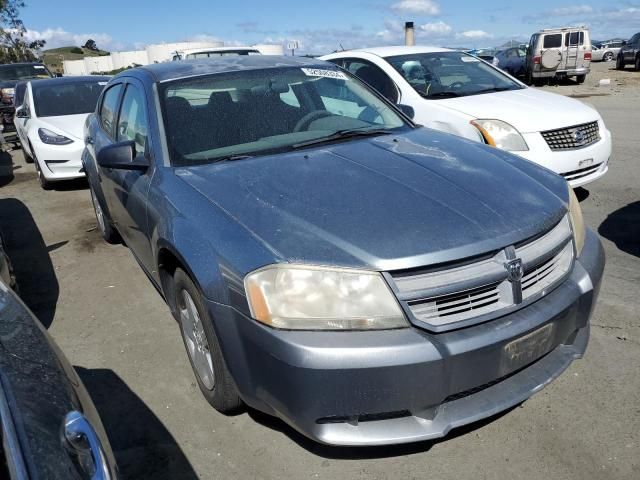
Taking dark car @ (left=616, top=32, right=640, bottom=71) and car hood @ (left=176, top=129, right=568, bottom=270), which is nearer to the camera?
car hood @ (left=176, top=129, right=568, bottom=270)

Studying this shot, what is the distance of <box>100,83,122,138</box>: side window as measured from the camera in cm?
430

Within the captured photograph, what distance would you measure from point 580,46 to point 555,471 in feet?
68.5

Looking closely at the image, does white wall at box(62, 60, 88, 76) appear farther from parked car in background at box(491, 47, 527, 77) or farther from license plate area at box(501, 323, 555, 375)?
license plate area at box(501, 323, 555, 375)

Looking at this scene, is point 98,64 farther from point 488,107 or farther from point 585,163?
point 585,163

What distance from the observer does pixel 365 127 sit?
3.53 m

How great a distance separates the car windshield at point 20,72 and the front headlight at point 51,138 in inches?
484

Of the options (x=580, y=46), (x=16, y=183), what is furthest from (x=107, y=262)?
(x=580, y=46)

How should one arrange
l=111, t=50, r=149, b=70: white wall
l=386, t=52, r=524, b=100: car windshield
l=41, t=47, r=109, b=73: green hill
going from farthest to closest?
l=41, t=47, r=109, b=73: green hill → l=111, t=50, r=149, b=70: white wall → l=386, t=52, r=524, b=100: car windshield

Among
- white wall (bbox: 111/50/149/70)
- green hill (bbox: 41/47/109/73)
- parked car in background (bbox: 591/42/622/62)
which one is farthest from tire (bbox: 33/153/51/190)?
green hill (bbox: 41/47/109/73)

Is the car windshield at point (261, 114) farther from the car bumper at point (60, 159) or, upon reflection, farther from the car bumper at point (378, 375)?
the car bumper at point (60, 159)

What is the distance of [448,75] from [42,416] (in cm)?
609

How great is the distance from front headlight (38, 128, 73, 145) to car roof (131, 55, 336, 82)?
4.16 metres

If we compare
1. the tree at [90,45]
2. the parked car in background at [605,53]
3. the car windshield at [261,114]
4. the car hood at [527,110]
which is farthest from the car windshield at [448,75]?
the tree at [90,45]

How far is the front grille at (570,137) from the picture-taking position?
529 centimetres
